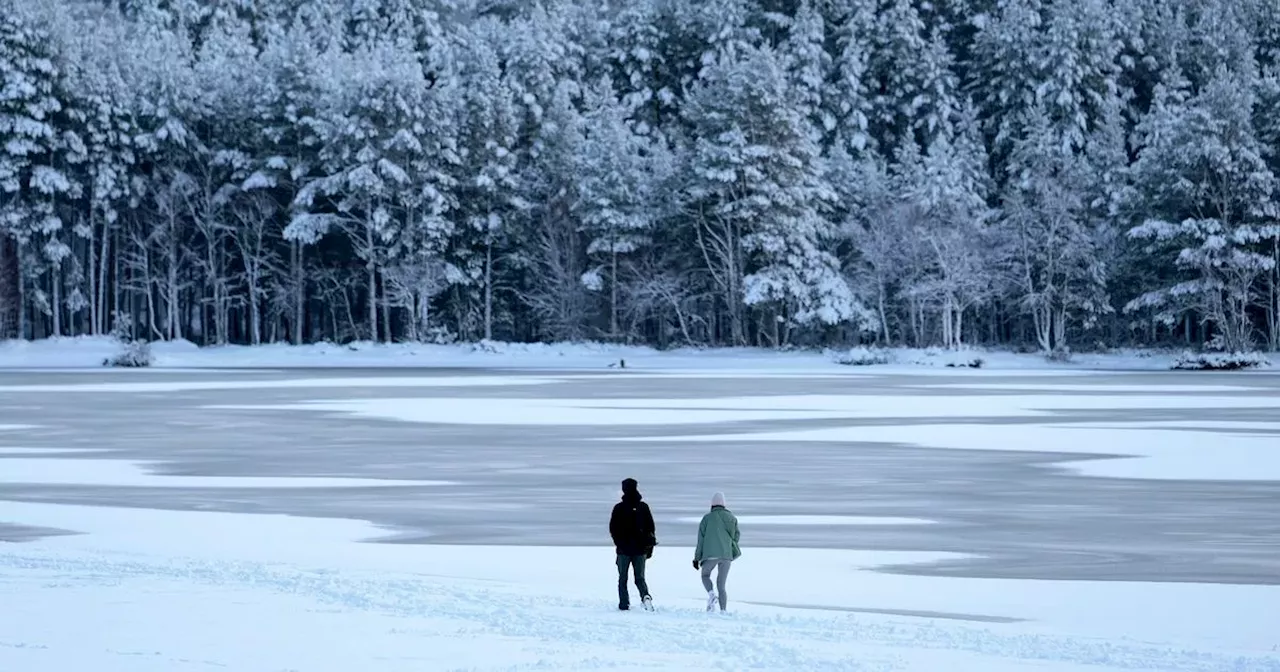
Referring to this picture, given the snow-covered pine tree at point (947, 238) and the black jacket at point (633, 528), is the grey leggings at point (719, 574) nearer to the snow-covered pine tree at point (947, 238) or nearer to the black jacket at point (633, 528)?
the black jacket at point (633, 528)

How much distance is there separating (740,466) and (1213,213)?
5778cm

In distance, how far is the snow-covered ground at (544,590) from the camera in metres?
12.7

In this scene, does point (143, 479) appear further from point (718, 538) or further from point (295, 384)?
point (295, 384)

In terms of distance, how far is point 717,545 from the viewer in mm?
14844

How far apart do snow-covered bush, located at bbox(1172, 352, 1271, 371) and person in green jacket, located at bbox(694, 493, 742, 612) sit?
202 feet

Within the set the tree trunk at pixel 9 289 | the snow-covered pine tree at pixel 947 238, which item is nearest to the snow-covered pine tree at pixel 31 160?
the tree trunk at pixel 9 289

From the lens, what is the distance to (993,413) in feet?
138

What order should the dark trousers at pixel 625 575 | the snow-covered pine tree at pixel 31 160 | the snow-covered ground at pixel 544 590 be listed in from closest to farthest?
the snow-covered ground at pixel 544 590 < the dark trousers at pixel 625 575 < the snow-covered pine tree at pixel 31 160

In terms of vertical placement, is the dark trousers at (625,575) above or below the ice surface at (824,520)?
above

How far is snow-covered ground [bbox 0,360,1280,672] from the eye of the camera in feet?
41.6

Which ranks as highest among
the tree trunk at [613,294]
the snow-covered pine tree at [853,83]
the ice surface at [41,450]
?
the snow-covered pine tree at [853,83]

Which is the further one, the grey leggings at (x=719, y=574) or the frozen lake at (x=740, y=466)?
the frozen lake at (x=740, y=466)

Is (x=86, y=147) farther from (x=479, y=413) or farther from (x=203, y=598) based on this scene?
(x=203, y=598)

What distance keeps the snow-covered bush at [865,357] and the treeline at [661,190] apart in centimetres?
512
